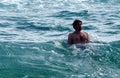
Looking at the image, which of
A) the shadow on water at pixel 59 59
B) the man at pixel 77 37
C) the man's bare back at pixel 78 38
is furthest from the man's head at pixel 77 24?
the shadow on water at pixel 59 59

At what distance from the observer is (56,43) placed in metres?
10.6

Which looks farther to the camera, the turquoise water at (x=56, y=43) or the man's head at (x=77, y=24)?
the man's head at (x=77, y=24)

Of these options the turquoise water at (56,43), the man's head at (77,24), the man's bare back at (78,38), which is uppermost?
the man's head at (77,24)

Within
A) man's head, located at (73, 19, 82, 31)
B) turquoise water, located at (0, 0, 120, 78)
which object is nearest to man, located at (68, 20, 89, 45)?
man's head, located at (73, 19, 82, 31)

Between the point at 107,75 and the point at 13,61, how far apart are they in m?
2.53

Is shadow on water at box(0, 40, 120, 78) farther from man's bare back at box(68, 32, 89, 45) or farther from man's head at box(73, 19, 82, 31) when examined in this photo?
man's head at box(73, 19, 82, 31)

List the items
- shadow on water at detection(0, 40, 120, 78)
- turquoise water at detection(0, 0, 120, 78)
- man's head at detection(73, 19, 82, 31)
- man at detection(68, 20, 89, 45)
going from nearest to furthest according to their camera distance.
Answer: shadow on water at detection(0, 40, 120, 78)
turquoise water at detection(0, 0, 120, 78)
man's head at detection(73, 19, 82, 31)
man at detection(68, 20, 89, 45)

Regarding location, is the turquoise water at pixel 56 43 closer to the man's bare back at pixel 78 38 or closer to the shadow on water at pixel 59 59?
the shadow on water at pixel 59 59

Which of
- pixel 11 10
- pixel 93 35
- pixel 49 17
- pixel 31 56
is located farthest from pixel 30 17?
pixel 31 56

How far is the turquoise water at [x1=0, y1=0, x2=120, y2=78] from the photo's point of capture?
26.3ft

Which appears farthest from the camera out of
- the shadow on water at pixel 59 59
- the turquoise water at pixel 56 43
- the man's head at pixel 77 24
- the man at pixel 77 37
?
the man at pixel 77 37

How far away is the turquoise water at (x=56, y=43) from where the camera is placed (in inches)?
316

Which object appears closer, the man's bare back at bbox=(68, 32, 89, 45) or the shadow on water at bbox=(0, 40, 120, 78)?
the shadow on water at bbox=(0, 40, 120, 78)

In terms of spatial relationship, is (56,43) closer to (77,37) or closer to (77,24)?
(77,37)
